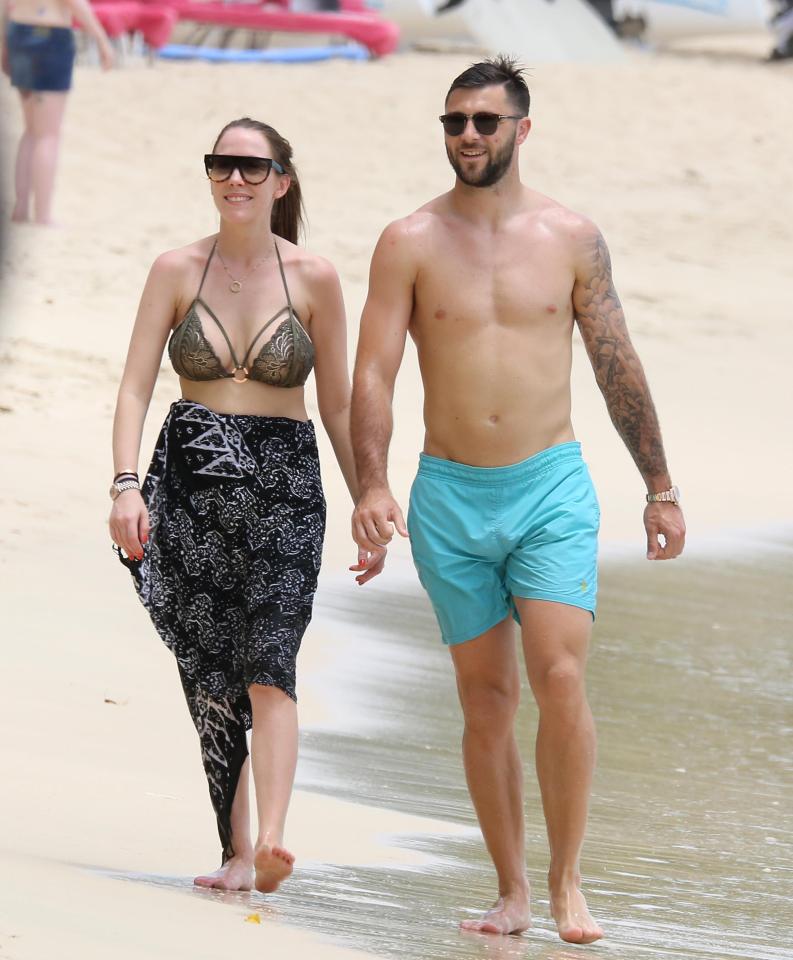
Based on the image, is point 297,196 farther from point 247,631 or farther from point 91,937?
point 91,937

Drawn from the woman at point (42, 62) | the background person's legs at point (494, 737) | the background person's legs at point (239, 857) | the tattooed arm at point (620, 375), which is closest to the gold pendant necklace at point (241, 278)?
the tattooed arm at point (620, 375)

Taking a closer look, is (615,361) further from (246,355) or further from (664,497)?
(246,355)

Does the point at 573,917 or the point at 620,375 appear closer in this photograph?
the point at 573,917

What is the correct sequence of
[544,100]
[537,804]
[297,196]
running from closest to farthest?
[297,196] < [537,804] < [544,100]

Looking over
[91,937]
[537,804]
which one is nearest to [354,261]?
[537,804]

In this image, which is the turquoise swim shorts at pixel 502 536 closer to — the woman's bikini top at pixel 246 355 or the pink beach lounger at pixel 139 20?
the woman's bikini top at pixel 246 355

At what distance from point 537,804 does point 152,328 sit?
1.86 metres

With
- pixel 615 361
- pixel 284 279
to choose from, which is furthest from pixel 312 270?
pixel 615 361

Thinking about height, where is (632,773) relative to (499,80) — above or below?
below

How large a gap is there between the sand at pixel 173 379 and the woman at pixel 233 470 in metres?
0.42

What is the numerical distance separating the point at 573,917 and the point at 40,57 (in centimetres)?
982

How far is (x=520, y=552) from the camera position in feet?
13.8

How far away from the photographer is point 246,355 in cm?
427

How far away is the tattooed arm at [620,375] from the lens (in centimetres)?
436
